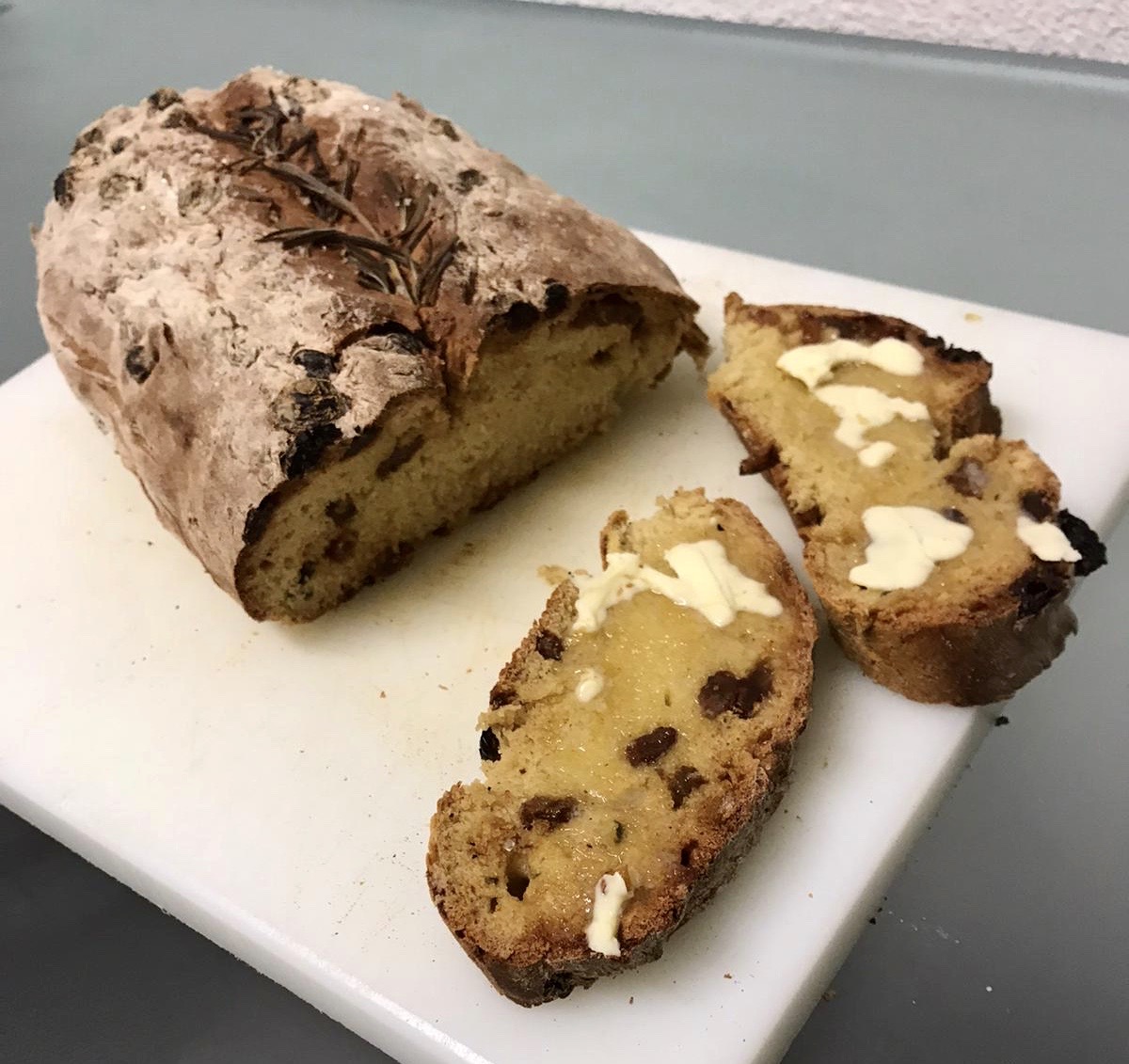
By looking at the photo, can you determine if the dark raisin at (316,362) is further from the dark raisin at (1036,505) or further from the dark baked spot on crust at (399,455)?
the dark raisin at (1036,505)

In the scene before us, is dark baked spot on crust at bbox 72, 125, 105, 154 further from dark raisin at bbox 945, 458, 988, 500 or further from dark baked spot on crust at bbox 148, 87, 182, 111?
dark raisin at bbox 945, 458, 988, 500

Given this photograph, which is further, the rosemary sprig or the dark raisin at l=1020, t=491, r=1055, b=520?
the rosemary sprig

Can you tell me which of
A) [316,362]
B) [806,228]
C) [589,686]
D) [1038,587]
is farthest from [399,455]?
[806,228]

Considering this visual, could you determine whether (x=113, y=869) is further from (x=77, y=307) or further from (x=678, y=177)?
(x=678, y=177)

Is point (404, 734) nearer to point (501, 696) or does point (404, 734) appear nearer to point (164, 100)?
point (501, 696)

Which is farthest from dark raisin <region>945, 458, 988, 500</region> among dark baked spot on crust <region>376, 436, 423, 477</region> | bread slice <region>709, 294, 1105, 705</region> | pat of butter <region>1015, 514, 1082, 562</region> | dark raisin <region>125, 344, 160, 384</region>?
dark raisin <region>125, 344, 160, 384</region>

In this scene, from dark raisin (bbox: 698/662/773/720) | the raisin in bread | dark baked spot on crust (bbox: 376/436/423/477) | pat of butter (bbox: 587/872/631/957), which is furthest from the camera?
dark baked spot on crust (bbox: 376/436/423/477)
